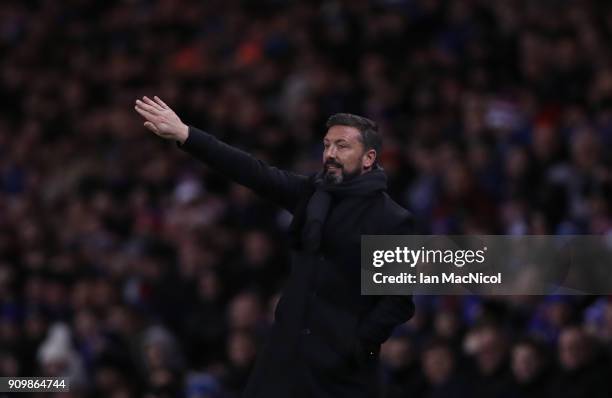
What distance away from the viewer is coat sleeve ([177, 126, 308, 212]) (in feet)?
17.5

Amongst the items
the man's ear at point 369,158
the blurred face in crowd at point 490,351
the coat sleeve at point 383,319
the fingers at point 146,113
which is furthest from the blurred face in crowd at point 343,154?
the blurred face in crowd at point 490,351

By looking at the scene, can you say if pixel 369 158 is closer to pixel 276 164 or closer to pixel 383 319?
pixel 383 319

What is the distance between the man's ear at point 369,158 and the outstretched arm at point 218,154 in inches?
11.6

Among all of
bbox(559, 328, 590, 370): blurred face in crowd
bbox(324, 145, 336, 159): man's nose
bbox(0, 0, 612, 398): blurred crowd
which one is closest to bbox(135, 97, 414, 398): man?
bbox(324, 145, 336, 159): man's nose

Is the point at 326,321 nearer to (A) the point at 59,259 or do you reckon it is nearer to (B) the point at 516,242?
(B) the point at 516,242

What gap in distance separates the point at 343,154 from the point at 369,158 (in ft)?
0.44

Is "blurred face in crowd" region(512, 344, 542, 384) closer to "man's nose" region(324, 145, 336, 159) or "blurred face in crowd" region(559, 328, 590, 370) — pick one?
"blurred face in crowd" region(559, 328, 590, 370)

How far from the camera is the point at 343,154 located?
5426 millimetres

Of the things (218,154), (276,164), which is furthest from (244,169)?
(276,164)

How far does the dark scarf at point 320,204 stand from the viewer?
5.35 metres

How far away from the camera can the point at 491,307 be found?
8.27m

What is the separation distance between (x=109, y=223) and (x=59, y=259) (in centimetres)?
80

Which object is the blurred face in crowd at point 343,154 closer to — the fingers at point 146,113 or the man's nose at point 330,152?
the man's nose at point 330,152

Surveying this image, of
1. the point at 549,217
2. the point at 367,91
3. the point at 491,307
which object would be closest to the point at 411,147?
the point at 367,91
